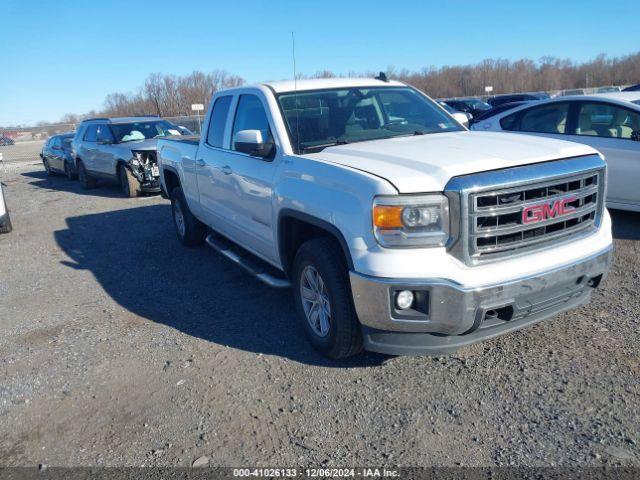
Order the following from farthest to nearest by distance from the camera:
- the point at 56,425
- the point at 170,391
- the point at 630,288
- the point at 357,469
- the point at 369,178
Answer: the point at 630,288
the point at 170,391
the point at 56,425
the point at 369,178
the point at 357,469

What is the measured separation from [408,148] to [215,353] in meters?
2.11

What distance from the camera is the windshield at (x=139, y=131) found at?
12.9m

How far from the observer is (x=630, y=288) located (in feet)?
15.5

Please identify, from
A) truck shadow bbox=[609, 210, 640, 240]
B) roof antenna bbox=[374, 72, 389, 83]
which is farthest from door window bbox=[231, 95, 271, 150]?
truck shadow bbox=[609, 210, 640, 240]

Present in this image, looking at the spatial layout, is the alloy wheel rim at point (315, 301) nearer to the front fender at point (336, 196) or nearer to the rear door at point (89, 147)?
→ the front fender at point (336, 196)

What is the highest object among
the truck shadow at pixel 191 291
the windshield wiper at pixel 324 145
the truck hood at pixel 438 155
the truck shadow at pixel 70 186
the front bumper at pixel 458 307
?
the windshield wiper at pixel 324 145

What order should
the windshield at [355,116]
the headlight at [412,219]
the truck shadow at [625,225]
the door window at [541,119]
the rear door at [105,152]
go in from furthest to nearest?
the rear door at [105,152], the door window at [541,119], the truck shadow at [625,225], the windshield at [355,116], the headlight at [412,219]

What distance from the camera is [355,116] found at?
4527mm

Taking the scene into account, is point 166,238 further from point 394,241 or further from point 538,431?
point 538,431

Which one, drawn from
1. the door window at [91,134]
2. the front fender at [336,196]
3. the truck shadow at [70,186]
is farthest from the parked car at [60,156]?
the front fender at [336,196]

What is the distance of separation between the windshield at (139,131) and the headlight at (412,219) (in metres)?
10.9

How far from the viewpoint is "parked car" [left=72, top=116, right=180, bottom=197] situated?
11992mm

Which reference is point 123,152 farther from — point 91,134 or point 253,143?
point 253,143

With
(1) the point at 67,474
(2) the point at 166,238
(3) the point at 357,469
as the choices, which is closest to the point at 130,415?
(1) the point at 67,474
